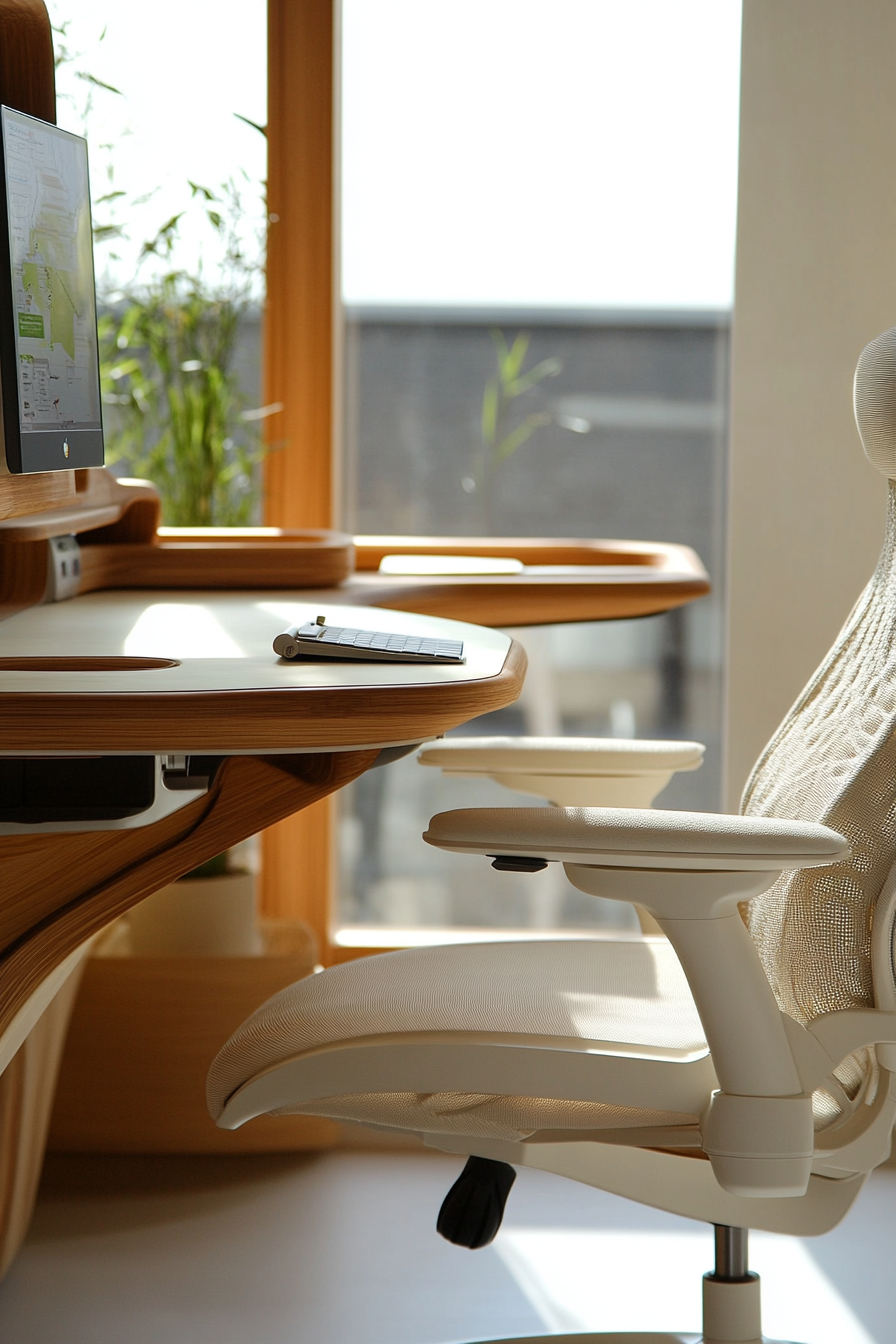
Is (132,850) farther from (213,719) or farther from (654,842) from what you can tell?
(654,842)

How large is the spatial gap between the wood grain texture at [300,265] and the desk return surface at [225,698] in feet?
4.18

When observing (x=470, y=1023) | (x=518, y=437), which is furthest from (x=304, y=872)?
(x=470, y=1023)

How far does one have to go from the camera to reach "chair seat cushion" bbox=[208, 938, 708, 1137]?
3.42 feet

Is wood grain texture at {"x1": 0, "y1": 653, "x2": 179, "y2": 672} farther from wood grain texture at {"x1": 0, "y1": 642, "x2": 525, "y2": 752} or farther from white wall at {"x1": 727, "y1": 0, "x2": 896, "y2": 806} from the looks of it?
white wall at {"x1": 727, "y1": 0, "x2": 896, "y2": 806}

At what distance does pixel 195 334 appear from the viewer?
7.50 ft

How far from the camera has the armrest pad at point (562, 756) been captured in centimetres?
145

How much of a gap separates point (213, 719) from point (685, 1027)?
0.47m

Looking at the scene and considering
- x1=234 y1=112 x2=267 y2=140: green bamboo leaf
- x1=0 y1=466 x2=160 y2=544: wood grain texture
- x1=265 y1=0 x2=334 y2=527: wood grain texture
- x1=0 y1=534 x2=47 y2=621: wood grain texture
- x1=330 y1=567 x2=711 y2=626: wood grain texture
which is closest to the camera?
x1=0 y1=466 x2=160 y2=544: wood grain texture

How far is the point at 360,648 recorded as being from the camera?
1109 mm

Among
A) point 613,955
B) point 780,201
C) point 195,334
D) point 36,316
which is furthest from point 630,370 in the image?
point 613,955

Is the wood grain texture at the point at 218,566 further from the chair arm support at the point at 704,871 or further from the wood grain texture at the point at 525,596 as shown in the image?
the chair arm support at the point at 704,871

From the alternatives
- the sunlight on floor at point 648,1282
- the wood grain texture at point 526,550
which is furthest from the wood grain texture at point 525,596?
the sunlight on floor at point 648,1282

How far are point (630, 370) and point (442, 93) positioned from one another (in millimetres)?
609

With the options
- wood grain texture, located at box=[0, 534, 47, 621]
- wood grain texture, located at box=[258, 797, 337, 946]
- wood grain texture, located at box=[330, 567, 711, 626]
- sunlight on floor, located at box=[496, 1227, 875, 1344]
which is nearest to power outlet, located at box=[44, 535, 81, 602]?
wood grain texture, located at box=[0, 534, 47, 621]
